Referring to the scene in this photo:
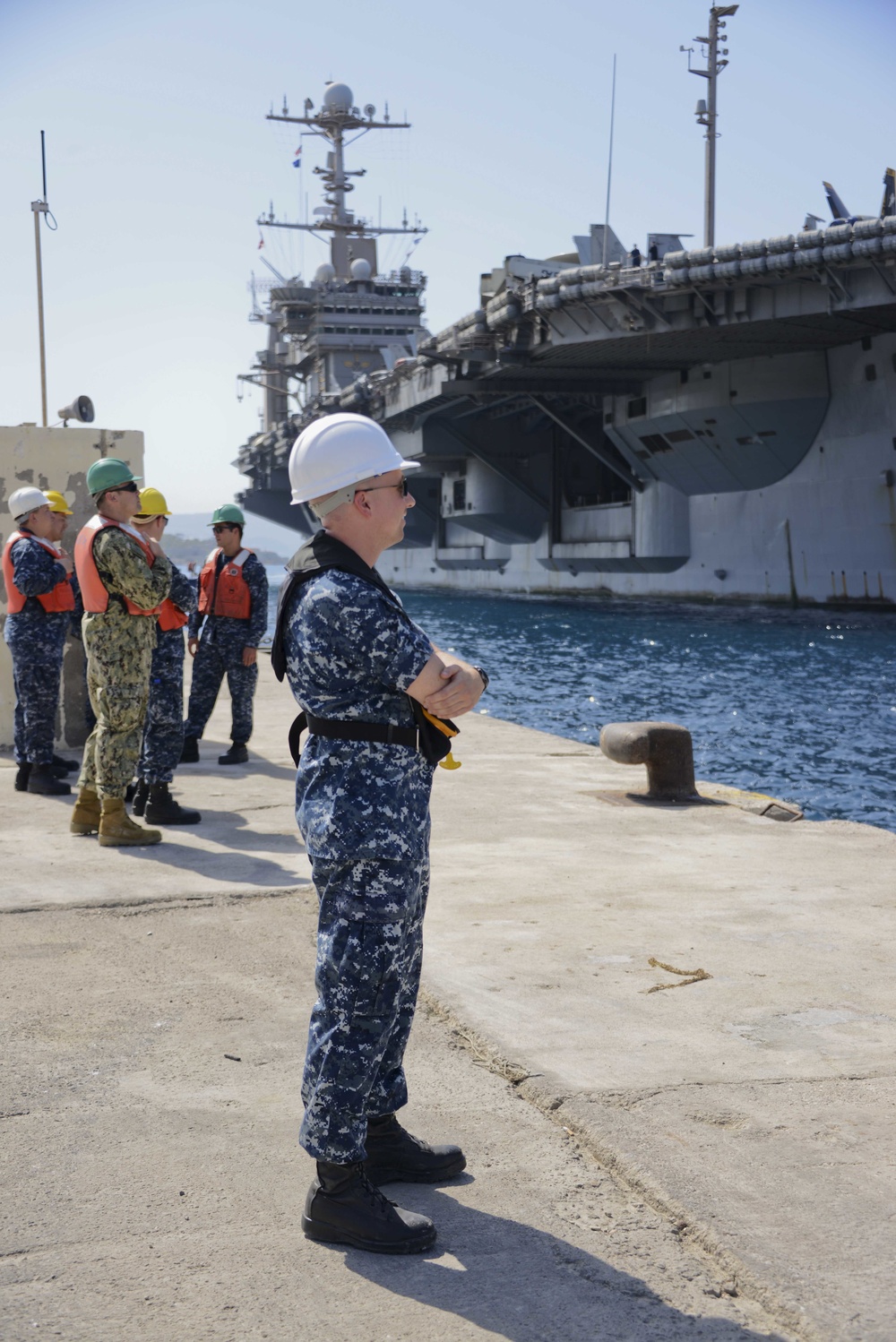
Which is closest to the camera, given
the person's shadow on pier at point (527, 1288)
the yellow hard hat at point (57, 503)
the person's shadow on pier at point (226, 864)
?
the person's shadow on pier at point (527, 1288)

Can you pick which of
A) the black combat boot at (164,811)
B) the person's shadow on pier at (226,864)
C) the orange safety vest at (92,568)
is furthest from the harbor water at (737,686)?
the orange safety vest at (92,568)

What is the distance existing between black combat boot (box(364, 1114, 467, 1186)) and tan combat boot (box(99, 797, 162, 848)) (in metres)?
3.66

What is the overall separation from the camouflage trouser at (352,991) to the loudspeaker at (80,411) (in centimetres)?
824

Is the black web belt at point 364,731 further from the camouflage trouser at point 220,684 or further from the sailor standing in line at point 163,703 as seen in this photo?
the camouflage trouser at point 220,684

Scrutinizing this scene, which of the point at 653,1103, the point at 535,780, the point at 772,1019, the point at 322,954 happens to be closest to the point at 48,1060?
the point at 322,954

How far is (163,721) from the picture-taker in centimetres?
701

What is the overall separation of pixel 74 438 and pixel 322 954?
24.2 ft

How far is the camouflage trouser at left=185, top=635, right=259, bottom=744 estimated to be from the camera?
908cm

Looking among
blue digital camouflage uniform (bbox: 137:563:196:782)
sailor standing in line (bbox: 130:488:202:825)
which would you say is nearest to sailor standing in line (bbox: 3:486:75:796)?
sailor standing in line (bbox: 130:488:202:825)

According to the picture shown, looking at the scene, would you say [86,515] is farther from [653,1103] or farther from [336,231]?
[336,231]

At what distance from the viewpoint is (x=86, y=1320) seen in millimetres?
2266

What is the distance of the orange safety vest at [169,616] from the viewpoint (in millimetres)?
7168

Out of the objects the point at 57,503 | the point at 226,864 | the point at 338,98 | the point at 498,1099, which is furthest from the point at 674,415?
the point at 338,98

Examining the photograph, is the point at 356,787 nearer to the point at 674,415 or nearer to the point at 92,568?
the point at 92,568
